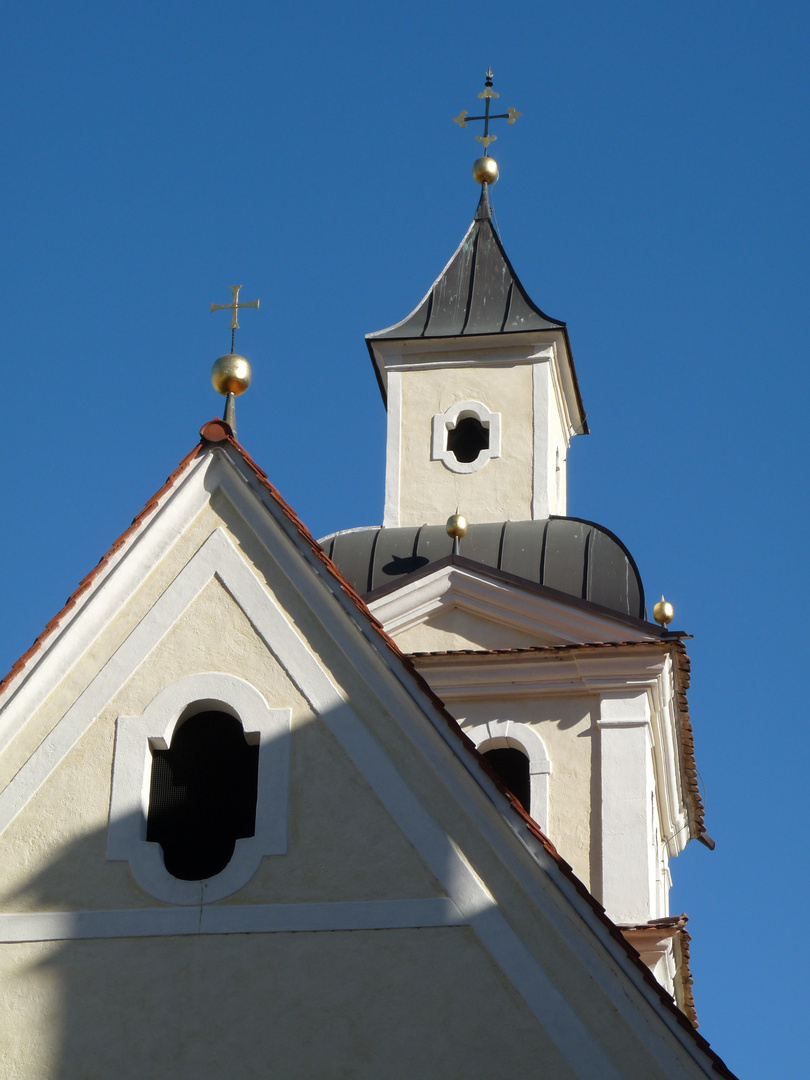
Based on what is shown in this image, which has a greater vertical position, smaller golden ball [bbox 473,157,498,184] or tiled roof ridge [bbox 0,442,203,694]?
smaller golden ball [bbox 473,157,498,184]

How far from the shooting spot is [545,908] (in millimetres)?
11125

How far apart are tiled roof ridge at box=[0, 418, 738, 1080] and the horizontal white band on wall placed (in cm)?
65

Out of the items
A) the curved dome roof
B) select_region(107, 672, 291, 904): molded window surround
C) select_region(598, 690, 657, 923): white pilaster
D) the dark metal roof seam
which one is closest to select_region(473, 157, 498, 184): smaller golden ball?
the dark metal roof seam

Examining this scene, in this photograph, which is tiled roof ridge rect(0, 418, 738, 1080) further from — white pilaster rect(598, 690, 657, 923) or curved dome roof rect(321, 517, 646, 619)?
curved dome roof rect(321, 517, 646, 619)

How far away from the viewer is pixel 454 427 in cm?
2373

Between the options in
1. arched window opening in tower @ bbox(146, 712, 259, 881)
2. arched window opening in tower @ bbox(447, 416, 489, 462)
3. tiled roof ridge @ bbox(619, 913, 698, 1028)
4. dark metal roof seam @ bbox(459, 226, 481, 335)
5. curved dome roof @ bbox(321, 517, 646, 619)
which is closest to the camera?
arched window opening in tower @ bbox(146, 712, 259, 881)

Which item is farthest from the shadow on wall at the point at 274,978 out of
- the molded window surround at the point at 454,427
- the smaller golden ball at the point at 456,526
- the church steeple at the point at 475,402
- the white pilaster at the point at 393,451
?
the molded window surround at the point at 454,427

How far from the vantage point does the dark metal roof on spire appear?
2431 cm

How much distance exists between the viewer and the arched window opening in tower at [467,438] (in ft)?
77.9

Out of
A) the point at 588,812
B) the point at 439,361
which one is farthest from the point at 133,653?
the point at 439,361

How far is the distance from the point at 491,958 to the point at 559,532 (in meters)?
10.9

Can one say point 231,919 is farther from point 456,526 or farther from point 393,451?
point 393,451

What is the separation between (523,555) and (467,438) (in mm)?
2765

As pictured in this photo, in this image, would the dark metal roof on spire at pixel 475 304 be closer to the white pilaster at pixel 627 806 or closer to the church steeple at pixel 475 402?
the church steeple at pixel 475 402
